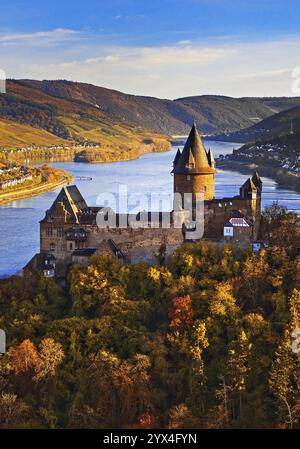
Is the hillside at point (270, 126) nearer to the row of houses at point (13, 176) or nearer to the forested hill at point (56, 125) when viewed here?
the forested hill at point (56, 125)

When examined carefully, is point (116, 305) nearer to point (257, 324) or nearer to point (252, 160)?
point (257, 324)

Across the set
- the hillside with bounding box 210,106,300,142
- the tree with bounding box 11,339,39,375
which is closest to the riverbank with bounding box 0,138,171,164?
the hillside with bounding box 210,106,300,142

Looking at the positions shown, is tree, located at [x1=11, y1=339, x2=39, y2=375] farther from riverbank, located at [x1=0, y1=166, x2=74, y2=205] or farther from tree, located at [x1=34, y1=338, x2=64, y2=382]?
riverbank, located at [x1=0, y1=166, x2=74, y2=205]

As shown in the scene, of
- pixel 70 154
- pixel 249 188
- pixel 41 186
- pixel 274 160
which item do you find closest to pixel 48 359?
pixel 249 188

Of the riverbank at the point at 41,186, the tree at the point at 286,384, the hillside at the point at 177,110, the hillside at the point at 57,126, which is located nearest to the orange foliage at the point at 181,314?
the tree at the point at 286,384

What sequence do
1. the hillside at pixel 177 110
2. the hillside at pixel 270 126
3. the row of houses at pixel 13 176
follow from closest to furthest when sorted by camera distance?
the row of houses at pixel 13 176, the hillside at pixel 270 126, the hillside at pixel 177 110
